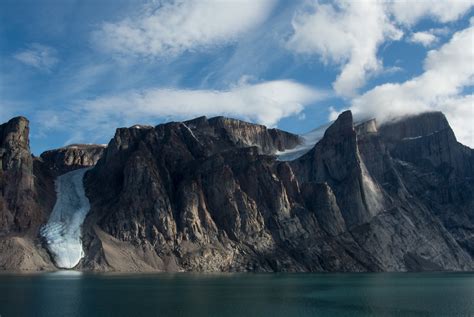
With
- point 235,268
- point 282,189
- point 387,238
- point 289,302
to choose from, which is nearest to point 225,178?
point 282,189

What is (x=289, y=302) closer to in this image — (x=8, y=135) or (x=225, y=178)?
(x=225, y=178)

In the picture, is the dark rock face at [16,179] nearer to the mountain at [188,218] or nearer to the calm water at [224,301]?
the mountain at [188,218]

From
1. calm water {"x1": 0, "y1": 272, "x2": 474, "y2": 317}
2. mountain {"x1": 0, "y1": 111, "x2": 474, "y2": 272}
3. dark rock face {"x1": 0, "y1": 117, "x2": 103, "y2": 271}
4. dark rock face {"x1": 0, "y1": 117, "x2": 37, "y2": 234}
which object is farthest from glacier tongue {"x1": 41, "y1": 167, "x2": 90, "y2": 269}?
calm water {"x1": 0, "y1": 272, "x2": 474, "y2": 317}

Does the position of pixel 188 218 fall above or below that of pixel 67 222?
above

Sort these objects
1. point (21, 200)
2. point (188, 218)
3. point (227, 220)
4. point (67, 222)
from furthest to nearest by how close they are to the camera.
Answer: point (227, 220) → point (188, 218) → point (67, 222) → point (21, 200)

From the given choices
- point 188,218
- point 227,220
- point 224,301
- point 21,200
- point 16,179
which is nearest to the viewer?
point 224,301

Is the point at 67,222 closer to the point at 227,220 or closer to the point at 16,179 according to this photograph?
the point at 16,179

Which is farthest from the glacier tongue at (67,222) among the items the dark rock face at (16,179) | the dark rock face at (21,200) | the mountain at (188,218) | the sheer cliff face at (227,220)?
the dark rock face at (16,179)

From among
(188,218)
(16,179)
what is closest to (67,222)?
(16,179)
